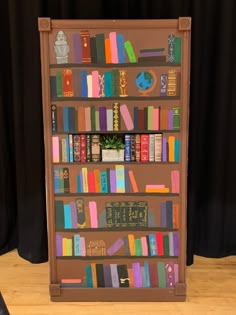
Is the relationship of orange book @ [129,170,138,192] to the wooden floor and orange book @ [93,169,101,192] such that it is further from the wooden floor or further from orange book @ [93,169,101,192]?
the wooden floor

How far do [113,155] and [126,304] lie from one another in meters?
0.80

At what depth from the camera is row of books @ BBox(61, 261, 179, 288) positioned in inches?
93.2

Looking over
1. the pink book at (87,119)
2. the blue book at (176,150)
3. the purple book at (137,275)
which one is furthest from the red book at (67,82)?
the purple book at (137,275)

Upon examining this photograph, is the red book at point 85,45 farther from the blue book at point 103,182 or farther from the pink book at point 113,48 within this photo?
the blue book at point 103,182

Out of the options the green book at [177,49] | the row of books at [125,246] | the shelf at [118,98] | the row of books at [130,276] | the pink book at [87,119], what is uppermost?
the green book at [177,49]

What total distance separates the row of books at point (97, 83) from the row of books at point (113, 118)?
6 cm

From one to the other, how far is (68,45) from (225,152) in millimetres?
1207

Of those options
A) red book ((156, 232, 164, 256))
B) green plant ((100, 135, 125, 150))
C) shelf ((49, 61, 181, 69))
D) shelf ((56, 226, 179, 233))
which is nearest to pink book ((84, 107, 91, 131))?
green plant ((100, 135, 125, 150))

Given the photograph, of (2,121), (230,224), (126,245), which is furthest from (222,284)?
(2,121)

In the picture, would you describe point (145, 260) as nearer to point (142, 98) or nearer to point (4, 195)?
point (142, 98)

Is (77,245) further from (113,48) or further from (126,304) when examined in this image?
(113,48)

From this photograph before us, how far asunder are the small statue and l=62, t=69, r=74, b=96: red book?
0.05 m

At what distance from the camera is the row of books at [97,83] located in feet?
7.26

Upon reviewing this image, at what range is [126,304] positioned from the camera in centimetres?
238
